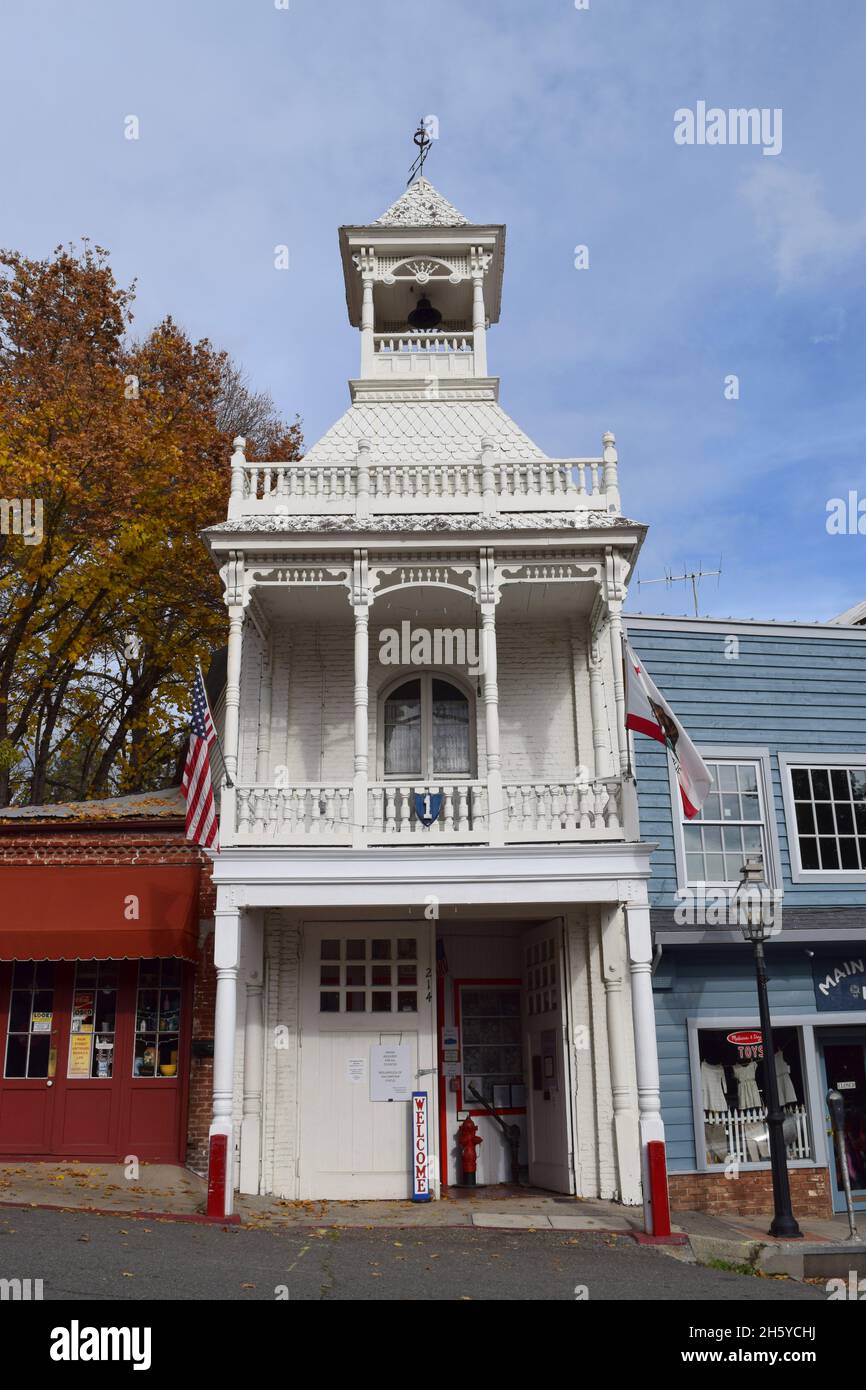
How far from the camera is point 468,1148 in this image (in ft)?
47.1

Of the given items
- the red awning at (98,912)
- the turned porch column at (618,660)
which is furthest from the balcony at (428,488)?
the red awning at (98,912)

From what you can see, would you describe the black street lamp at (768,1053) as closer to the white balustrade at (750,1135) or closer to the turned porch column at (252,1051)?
the white balustrade at (750,1135)

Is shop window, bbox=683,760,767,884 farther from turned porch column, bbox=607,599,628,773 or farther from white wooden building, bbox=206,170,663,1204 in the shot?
turned porch column, bbox=607,599,628,773

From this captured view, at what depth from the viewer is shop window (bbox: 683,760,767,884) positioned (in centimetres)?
1491

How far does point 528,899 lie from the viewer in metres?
12.4

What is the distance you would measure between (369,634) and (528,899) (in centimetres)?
483

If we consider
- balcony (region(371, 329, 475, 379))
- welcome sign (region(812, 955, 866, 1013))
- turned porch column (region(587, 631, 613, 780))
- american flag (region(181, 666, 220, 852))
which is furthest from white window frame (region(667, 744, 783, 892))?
balcony (region(371, 329, 475, 379))

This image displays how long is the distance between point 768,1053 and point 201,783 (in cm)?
714

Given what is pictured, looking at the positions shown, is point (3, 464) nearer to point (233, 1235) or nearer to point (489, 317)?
point (489, 317)

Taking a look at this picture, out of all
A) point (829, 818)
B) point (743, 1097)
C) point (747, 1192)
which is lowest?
point (747, 1192)

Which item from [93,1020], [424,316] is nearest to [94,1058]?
[93,1020]

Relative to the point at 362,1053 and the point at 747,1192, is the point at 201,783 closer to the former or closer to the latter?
the point at 362,1053

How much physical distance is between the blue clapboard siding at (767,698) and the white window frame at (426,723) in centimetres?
230

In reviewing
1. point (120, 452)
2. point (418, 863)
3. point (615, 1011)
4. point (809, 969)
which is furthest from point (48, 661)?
point (809, 969)
